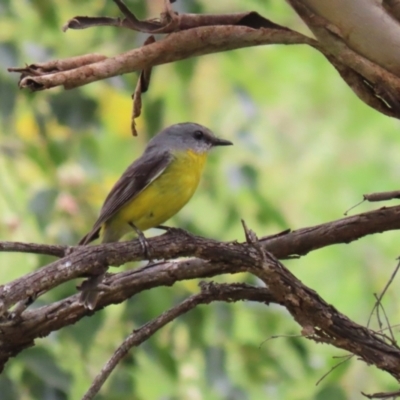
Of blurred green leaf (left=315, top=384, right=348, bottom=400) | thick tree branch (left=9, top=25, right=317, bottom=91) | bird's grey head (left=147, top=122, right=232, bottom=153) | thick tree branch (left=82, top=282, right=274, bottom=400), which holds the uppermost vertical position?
bird's grey head (left=147, top=122, right=232, bottom=153)

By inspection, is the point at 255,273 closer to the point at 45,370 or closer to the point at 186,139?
the point at 45,370

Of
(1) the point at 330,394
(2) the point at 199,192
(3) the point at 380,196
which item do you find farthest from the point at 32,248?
(2) the point at 199,192

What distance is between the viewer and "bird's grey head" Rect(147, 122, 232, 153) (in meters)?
3.12

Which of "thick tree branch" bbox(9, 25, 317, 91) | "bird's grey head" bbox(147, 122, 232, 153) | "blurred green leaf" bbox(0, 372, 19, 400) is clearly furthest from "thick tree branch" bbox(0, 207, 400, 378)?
"bird's grey head" bbox(147, 122, 232, 153)

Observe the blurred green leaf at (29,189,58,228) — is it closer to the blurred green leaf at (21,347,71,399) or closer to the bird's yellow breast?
the bird's yellow breast

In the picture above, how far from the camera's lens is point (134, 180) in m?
2.84

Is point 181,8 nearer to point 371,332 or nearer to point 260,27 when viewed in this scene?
point 260,27

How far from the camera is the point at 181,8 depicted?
9.62 feet

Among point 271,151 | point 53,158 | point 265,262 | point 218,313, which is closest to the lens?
point 265,262

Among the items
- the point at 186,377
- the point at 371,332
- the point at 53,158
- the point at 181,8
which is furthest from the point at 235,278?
the point at 371,332

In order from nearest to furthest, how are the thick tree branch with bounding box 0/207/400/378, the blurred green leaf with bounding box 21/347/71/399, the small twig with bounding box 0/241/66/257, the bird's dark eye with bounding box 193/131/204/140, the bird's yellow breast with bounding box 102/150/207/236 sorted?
the thick tree branch with bounding box 0/207/400/378, the small twig with bounding box 0/241/66/257, the blurred green leaf with bounding box 21/347/71/399, the bird's yellow breast with bounding box 102/150/207/236, the bird's dark eye with bounding box 193/131/204/140

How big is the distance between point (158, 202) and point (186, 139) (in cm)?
44

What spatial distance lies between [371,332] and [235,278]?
71.7 inches

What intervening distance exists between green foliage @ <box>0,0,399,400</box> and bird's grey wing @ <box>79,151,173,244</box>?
6.9 inches
